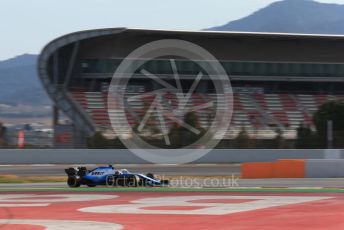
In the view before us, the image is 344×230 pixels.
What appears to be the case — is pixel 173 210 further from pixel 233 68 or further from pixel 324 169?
pixel 233 68

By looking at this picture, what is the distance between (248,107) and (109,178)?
97.7ft

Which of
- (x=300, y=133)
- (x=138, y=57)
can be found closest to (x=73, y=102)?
(x=138, y=57)

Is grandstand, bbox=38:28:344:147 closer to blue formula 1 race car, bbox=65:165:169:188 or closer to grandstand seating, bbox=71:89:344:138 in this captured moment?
grandstand seating, bbox=71:89:344:138

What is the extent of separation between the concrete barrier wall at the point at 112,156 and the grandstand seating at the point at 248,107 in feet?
16.5

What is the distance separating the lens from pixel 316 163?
2223 cm

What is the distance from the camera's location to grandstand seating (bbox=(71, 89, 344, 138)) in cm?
4191

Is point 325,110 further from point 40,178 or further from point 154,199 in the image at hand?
point 154,199

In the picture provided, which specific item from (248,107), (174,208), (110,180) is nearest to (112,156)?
(248,107)

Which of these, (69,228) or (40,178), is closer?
(69,228)

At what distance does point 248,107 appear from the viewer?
1805 inches

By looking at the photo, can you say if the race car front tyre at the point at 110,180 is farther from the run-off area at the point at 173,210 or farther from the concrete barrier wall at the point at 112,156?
the concrete barrier wall at the point at 112,156

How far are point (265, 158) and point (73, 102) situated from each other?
661 inches

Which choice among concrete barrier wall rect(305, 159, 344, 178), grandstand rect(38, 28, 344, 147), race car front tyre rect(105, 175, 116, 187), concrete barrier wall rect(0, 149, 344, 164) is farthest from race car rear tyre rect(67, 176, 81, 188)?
grandstand rect(38, 28, 344, 147)

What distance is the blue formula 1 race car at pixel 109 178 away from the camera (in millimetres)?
16995
